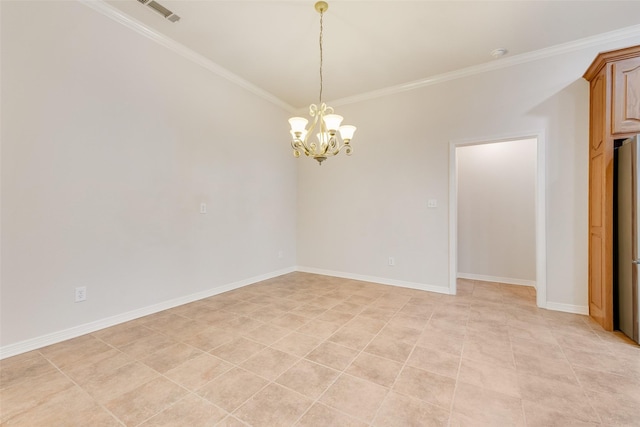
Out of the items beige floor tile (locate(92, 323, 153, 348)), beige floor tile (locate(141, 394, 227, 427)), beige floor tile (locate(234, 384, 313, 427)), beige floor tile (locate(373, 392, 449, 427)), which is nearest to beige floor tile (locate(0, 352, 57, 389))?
beige floor tile (locate(92, 323, 153, 348))

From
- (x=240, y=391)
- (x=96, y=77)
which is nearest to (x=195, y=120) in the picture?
(x=96, y=77)

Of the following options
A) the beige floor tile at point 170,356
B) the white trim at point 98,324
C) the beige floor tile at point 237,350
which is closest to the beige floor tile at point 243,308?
the white trim at point 98,324

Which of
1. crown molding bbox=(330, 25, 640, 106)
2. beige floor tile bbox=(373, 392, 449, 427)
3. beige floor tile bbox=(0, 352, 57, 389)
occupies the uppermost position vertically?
crown molding bbox=(330, 25, 640, 106)

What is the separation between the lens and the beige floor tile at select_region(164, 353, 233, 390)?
1.78m

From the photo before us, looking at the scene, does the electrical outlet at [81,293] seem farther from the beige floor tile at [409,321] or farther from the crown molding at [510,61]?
the crown molding at [510,61]

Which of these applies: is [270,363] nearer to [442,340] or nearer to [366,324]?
[366,324]

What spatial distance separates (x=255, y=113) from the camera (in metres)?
4.23

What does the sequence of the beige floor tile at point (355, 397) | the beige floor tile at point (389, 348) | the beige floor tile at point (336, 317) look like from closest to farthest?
the beige floor tile at point (355, 397), the beige floor tile at point (389, 348), the beige floor tile at point (336, 317)

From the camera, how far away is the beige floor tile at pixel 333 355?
200 cm

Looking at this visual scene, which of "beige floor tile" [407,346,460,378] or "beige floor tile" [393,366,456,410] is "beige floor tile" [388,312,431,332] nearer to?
"beige floor tile" [407,346,460,378]

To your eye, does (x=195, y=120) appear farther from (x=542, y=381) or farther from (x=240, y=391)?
(x=542, y=381)

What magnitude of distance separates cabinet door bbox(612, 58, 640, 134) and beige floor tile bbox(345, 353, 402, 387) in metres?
3.07

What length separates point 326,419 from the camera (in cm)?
147

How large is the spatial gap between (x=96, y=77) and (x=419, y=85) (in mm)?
3890
